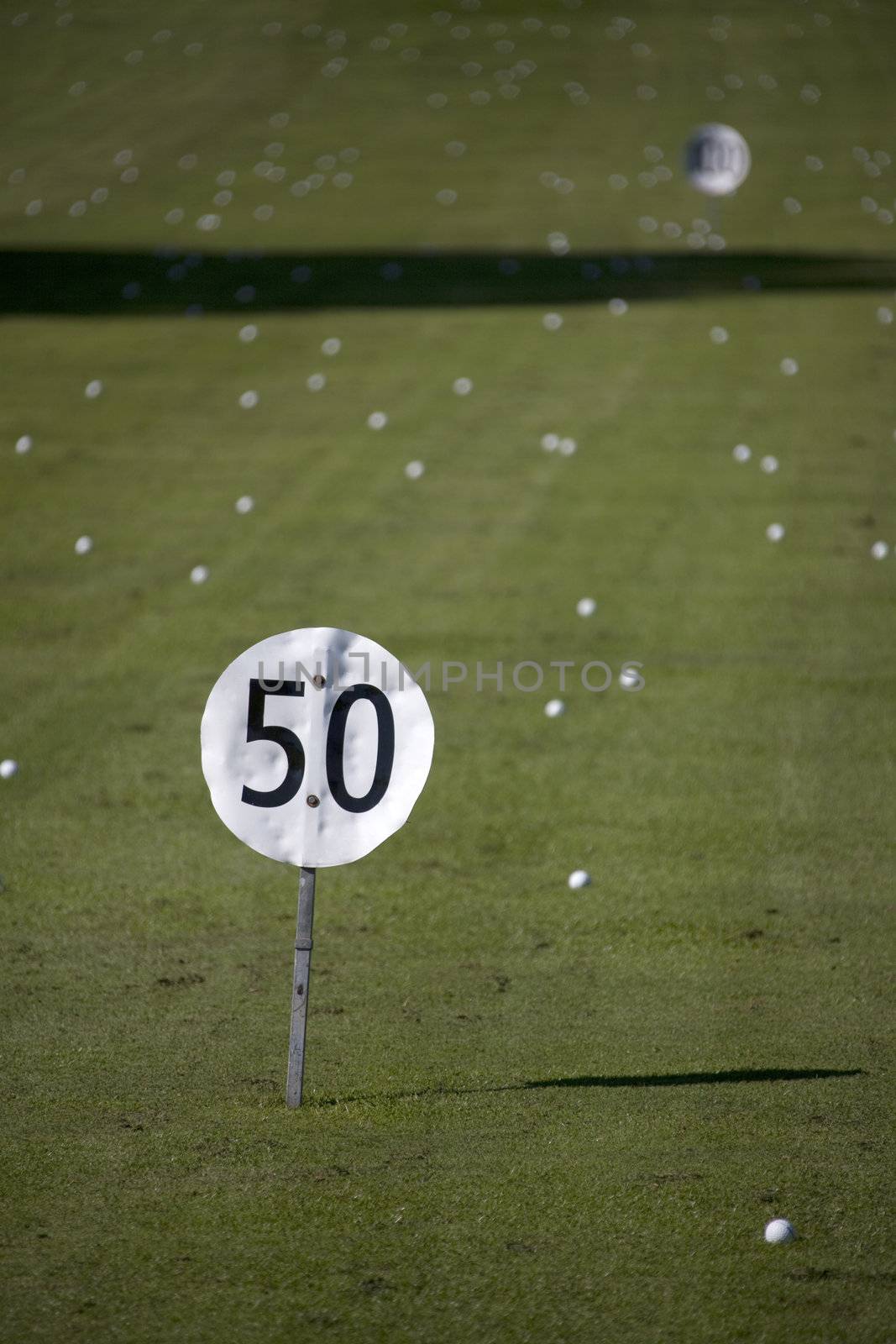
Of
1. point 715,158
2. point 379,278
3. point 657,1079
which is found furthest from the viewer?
point 715,158

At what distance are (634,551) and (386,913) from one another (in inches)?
217

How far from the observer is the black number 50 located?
4.09 meters

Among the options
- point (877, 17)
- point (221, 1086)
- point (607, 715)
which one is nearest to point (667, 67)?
point (877, 17)

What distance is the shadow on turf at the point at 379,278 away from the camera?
17922mm

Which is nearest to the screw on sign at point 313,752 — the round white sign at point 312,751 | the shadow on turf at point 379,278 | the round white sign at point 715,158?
the round white sign at point 312,751

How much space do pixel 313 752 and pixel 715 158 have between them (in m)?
19.2

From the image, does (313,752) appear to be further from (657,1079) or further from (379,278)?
(379,278)

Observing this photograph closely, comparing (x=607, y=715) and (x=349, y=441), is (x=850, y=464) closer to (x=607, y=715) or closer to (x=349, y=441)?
(x=349, y=441)

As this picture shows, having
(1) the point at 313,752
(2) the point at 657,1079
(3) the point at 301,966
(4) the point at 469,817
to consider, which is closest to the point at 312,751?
(1) the point at 313,752

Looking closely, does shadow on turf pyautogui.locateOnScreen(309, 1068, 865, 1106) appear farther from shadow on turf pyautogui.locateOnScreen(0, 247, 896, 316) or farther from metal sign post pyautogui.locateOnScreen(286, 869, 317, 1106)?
shadow on turf pyautogui.locateOnScreen(0, 247, 896, 316)

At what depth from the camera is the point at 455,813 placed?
269 inches

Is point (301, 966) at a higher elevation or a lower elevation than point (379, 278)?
higher

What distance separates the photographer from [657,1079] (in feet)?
14.9

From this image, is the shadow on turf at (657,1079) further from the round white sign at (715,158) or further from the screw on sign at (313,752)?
the round white sign at (715,158)
